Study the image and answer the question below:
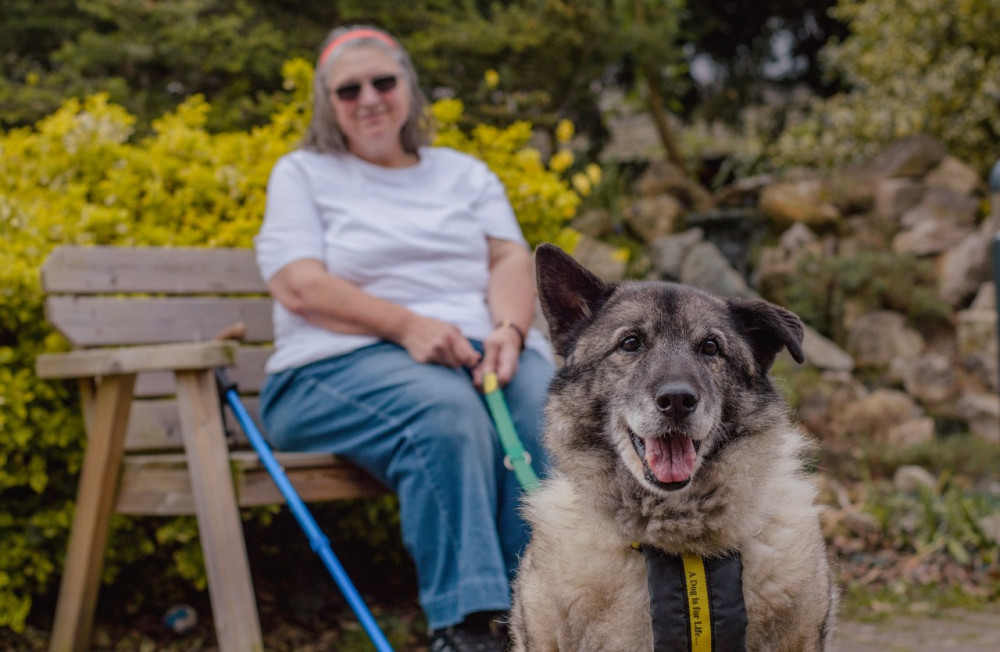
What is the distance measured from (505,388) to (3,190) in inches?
99.7

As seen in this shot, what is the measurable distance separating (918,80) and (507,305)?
27.2 ft

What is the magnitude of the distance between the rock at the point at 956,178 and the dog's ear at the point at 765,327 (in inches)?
316

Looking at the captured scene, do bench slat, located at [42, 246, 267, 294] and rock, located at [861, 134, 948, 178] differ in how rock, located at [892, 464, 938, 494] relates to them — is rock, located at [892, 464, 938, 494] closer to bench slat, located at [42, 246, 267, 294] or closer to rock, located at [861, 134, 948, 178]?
bench slat, located at [42, 246, 267, 294]

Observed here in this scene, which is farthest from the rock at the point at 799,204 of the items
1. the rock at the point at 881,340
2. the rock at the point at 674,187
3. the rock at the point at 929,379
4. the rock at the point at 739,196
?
the rock at the point at 929,379

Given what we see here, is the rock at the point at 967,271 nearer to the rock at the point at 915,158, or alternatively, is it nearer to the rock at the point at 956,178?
the rock at the point at 956,178

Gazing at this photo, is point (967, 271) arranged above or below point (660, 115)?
below

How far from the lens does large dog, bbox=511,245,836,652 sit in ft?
6.48

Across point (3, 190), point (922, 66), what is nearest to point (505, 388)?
point (3, 190)

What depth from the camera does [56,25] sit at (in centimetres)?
686

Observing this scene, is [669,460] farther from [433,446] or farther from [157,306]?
[157,306]

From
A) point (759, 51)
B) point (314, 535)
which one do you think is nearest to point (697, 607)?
point (314, 535)

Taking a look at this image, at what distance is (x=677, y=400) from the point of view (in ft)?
6.23

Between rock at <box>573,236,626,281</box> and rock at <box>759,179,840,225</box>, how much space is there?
1.99 m

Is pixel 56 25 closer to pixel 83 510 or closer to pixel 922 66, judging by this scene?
pixel 83 510
